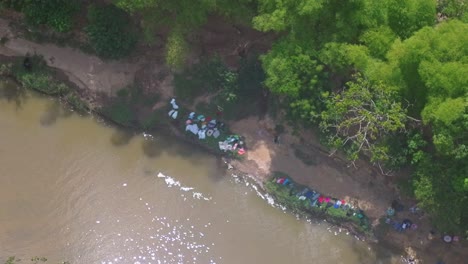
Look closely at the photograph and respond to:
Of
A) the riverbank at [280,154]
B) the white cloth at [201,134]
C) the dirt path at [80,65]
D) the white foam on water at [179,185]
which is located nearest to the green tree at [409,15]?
the riverbank at [280,154]

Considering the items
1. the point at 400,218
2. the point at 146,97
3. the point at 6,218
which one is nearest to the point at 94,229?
the point at 6,218

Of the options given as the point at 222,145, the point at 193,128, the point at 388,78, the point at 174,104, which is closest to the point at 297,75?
the point at 388,78

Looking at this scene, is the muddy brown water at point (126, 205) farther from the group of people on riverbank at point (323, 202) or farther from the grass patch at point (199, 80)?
the grass patch at point (199, 80)

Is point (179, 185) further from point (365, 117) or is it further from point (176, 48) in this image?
point (365, 117)

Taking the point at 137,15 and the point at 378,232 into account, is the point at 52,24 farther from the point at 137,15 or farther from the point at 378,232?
the point at 378,232

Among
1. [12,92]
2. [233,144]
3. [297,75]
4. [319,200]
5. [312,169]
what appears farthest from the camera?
[12,92]

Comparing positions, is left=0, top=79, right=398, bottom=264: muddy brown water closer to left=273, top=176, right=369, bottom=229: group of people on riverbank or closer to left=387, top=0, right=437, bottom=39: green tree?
left=273, top=176, right=369, bottom=229: group of people on riverbank
